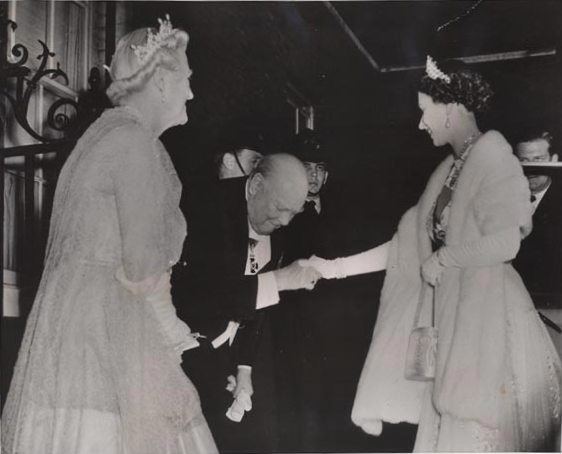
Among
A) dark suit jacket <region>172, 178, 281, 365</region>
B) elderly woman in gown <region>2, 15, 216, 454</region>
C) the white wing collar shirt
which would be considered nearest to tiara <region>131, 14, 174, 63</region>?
elderly woman in gown <region>2, 15, 216, 454</region>

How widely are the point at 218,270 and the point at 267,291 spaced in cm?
15

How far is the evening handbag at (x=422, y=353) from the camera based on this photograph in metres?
2.43

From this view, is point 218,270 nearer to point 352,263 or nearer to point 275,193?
point 275,193

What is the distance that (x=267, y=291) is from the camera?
8.47 feet

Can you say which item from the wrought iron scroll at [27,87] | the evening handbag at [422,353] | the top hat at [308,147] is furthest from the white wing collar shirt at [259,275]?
the wrought iron scroll at [27,87]

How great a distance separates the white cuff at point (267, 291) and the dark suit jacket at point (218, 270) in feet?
0.06

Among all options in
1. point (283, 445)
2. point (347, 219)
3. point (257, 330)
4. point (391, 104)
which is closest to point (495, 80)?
point (391, 104)

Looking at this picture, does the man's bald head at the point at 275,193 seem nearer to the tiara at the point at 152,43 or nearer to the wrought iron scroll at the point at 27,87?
the tiara at the point at 152,43

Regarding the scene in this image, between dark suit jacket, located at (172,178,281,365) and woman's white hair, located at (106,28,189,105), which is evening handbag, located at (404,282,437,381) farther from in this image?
woman's white hair, located at (106,28,189,105)

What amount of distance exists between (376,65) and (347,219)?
47 centimetres

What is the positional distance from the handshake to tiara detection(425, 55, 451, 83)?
0.59 metres

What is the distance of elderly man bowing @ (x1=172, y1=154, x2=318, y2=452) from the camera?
2555 millimetres

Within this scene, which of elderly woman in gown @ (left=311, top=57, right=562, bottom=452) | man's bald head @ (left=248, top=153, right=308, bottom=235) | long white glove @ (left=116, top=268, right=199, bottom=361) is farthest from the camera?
man's bald head @ (left=248, top=153, right=308, bottom=235)

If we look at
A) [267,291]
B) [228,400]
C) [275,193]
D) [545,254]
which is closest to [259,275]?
[267,291]
